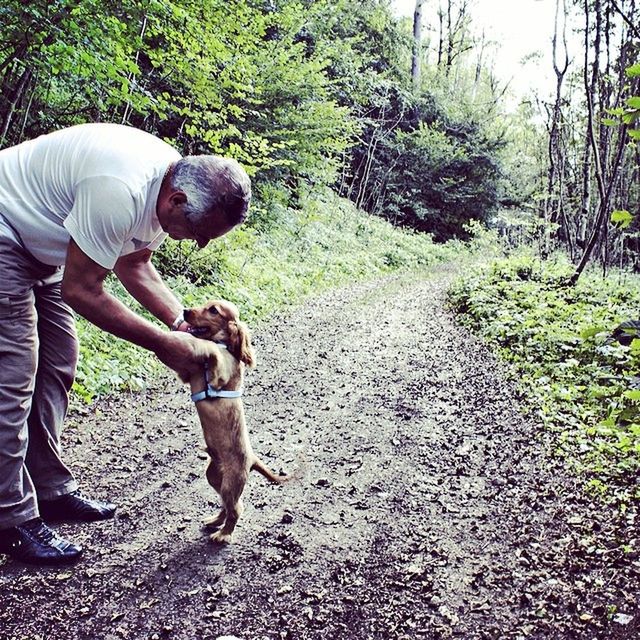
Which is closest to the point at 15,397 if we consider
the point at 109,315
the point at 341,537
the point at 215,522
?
the point at 109,315

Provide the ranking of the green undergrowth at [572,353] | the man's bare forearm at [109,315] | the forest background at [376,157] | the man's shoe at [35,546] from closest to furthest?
the man's bare forearm at [109,315]
the man's shoe at [35,546]
the green undergrowth at [572,353]
the forest background at [376,157]

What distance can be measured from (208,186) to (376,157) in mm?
23750

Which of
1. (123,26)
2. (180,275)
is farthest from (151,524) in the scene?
(180,275)

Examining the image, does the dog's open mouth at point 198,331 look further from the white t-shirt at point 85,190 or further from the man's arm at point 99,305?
the white t-shirt at point 85,190

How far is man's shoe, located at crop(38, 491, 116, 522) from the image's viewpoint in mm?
3367

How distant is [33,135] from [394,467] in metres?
7.23

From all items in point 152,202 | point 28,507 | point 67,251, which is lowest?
point 28,507

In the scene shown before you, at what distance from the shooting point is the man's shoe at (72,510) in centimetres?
337

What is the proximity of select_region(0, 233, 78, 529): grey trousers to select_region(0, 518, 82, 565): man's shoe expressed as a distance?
7 cm

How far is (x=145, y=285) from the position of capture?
337cm

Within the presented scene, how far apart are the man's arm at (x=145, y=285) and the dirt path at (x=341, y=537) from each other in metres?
1.31

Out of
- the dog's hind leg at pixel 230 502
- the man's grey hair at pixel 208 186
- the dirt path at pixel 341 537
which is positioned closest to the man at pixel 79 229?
the man's grey hair at pixel 208 186

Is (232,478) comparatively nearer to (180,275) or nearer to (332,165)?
(180,275)

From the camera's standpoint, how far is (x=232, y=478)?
3.19 metres
